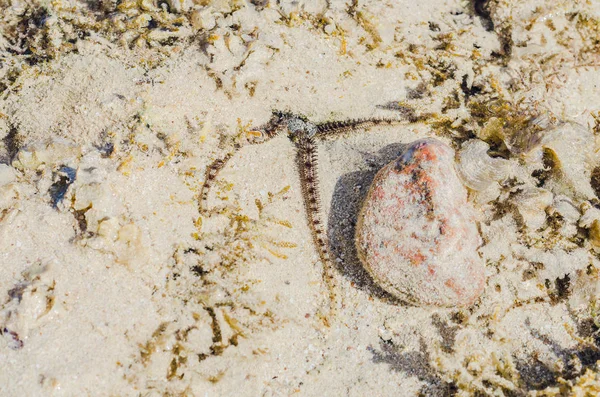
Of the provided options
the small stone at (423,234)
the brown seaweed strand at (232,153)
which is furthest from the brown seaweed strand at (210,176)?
the small stone at (423,234)

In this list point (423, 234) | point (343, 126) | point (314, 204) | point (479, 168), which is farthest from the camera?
point (343, 126)

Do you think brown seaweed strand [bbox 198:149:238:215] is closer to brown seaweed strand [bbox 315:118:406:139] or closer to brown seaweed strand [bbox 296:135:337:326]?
brown seaweed strand [bbox 296:135:337:326]

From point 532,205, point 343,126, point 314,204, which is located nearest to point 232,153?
point 314,204

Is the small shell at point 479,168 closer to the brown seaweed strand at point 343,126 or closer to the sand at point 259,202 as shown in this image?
the sand at point 259,202

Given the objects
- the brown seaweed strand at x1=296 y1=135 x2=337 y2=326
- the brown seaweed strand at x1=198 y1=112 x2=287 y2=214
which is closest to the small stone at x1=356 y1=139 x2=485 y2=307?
the brown seaweed strand at x1=296 y1=135 x2=337 y2=326

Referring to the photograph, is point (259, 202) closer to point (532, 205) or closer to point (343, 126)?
point (343, 126)
